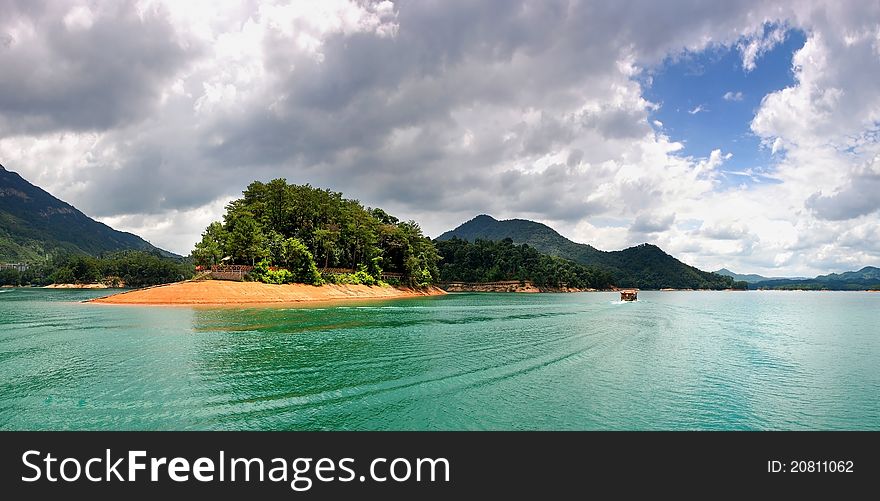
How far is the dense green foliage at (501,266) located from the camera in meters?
152

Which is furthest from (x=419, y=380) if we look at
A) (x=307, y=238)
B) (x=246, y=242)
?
(x=307, y=238)

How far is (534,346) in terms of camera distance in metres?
25.6

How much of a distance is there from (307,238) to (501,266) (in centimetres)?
8550

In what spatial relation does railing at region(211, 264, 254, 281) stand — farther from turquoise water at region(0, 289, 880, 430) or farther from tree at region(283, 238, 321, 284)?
turquoise water at region(0, 289, 880, 430)

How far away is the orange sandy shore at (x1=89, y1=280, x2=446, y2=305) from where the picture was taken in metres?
53.6

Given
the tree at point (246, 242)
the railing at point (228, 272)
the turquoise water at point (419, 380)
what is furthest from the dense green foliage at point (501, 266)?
the turquoise water at point (419, 380)

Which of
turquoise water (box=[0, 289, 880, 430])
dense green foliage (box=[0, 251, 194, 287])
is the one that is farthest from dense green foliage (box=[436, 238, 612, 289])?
turquoise water (box=[0, 289, 880, 430])

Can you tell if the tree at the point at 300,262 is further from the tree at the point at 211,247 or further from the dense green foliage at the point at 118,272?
the dense green foliage at the point at 118,272

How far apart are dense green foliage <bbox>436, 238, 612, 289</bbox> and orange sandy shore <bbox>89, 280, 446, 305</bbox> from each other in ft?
271

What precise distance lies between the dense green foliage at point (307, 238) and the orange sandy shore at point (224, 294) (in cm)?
327

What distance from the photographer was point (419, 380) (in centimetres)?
1642
